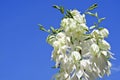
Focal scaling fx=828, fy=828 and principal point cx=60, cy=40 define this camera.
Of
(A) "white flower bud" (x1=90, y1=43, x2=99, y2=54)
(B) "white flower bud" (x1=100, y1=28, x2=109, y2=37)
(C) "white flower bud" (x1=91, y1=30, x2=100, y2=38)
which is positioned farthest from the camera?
(B) "white flower bud" (x1=100, y1=28, x2=109, y2=37)

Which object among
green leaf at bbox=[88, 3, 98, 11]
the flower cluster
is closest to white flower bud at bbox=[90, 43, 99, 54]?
the flower cluster

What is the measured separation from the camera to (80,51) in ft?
48.0

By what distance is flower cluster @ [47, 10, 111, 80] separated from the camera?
14500mm

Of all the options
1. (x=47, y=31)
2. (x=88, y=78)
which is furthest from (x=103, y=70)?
(x=47, y=31)

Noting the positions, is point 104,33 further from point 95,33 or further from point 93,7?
point 93,7

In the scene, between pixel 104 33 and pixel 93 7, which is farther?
pixel 93 7

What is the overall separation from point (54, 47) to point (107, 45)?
3.06 ft

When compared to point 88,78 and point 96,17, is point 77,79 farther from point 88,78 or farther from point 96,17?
point 96,17

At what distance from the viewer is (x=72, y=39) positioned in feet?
47.9

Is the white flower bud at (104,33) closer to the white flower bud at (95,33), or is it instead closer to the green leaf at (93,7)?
the white flower bud at (95,33)

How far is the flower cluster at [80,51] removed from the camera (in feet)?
47.6

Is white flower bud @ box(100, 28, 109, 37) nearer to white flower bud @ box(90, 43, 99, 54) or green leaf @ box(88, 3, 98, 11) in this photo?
white flower bud @ box(90, 43, 99, 54)

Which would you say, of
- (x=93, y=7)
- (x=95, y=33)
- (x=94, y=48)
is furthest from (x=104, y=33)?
(x=93, y=7)

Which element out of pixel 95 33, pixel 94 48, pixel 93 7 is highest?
pixel 93 7
